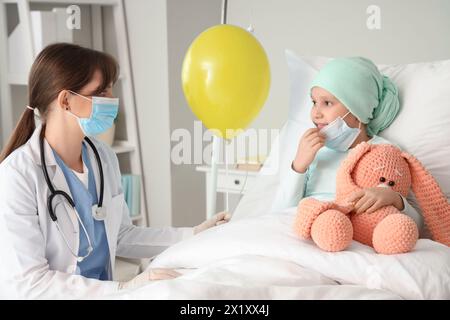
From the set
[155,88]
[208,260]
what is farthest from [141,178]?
[208,260]

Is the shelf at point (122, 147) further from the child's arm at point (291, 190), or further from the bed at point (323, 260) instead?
the bed at point (323, 260)

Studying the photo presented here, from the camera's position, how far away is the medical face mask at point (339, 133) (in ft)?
5.65

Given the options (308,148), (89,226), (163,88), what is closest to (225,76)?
(308,148)

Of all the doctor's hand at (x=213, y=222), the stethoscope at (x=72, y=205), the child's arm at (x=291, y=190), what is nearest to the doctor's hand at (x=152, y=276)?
the stethoscope at (x=72, y=205)

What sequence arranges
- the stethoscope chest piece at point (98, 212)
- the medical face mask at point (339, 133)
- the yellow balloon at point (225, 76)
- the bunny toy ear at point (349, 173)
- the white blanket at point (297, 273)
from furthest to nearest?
the yellow balloon at point (225, 76)
the medical face mask at point (339, 133)
the stethoscope chest piece at point (98, 212)
the bunny toy ear at point (349, 173)
the white blanket at point (297, 273)

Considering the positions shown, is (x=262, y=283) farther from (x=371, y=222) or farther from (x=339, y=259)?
(x=371, y=222)

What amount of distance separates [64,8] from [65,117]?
1.39 meters

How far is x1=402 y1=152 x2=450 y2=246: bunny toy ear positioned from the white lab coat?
795mm

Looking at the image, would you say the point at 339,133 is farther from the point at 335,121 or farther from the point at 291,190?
the point at 291,190

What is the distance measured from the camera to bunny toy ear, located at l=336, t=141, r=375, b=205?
1.52m

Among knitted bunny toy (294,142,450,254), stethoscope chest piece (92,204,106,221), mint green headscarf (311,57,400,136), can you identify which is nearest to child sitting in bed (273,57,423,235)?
mint green headscarf (311,57,400,136)

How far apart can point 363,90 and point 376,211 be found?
1.35 feet

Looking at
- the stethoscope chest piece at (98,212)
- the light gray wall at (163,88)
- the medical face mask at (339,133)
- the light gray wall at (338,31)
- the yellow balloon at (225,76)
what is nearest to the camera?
the stethoscope chest piece at (98,212)

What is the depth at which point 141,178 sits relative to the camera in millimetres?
3096
